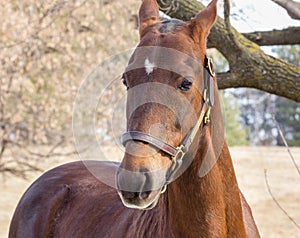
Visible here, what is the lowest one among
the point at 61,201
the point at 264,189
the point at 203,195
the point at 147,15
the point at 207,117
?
the point at 264,189

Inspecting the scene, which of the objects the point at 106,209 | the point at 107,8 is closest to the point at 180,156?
the point at 106,209

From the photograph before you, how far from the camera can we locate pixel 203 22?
9.73ft

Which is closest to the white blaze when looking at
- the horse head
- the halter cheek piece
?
the horse head

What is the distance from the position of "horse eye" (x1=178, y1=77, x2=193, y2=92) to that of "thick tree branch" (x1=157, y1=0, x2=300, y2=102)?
2.10 metres

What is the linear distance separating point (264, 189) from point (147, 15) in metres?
17.3

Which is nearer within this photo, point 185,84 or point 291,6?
point 185,84

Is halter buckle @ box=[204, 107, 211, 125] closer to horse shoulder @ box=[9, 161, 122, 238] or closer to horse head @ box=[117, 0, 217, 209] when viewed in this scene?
horse head @ box=[117, 0, 217, 209]

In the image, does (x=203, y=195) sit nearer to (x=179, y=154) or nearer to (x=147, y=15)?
(x=179, y=154)

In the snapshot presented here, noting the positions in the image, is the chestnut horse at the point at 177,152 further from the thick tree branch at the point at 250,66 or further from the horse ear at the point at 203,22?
the thick tree branch at the point at 250,66

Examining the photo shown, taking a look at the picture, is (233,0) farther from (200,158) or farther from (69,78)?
(69,78)

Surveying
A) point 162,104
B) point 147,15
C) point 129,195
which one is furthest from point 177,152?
point 147,15

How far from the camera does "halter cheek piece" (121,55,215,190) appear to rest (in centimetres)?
255

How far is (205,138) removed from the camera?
2.94m

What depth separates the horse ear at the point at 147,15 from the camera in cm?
304
